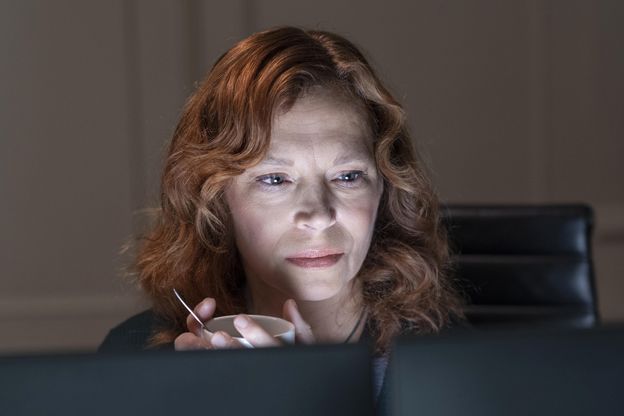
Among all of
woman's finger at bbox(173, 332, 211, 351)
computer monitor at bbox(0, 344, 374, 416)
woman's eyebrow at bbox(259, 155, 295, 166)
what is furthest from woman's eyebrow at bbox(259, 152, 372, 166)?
computer monitor at bbox(0, 344, 374, 416)

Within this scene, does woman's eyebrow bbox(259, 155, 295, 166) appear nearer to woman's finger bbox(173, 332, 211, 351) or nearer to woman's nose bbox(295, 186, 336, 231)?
woman's nose bbox(295, 186, 336, 231)

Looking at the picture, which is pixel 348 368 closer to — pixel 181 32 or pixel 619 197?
pixel 181 32

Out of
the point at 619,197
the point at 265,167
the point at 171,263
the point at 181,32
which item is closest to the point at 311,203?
the point at 265,167

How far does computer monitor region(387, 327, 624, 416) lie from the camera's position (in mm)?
597

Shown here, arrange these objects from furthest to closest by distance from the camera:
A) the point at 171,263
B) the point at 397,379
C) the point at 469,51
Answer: the point at 469,51
the point at 171,263
the point at 397,379

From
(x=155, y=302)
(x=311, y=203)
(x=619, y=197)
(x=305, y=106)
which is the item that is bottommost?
(x=619, y=197)

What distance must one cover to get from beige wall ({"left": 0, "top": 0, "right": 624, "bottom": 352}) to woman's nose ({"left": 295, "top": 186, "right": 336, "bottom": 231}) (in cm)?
197

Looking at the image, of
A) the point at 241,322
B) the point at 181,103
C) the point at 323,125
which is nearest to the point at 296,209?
the point at 323,125

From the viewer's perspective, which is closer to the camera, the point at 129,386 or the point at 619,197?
the point at 129,386

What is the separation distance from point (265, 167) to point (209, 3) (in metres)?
2.21

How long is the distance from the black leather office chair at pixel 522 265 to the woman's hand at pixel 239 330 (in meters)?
0.77

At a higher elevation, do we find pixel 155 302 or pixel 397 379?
pixel 397 379

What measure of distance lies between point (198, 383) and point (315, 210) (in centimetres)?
71

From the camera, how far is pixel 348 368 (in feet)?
1.99
